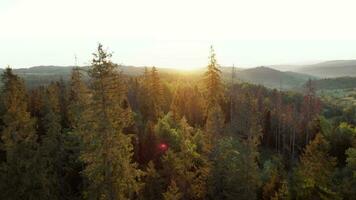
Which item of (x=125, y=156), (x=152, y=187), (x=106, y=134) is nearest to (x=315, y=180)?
(x=152, y=187)

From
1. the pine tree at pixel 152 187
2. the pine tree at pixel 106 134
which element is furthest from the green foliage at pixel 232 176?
the pine tree at pixel 106 134

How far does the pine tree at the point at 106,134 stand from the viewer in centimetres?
2478

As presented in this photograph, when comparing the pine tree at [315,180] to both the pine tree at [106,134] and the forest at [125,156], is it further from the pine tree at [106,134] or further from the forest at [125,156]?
the pine tree at [106,134]

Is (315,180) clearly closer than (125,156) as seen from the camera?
No

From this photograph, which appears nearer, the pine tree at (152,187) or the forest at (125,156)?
the forest at (125,156)

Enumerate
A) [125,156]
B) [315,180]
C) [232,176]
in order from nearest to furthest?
[125,156] → [232,176] → [315,180]

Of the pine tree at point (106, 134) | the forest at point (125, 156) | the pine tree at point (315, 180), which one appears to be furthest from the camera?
the pine tree at point (315, 180)

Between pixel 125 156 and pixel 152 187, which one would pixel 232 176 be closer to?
pixel 152 187

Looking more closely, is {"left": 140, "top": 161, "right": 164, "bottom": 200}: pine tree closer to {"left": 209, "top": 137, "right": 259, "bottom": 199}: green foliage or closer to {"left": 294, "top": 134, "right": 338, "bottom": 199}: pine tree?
{"left": 209, "top": 137, "right": 259, "bottom": 199}: green foliage

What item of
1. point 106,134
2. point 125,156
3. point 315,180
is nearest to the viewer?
point 106,134

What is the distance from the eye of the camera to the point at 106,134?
25.3 meters

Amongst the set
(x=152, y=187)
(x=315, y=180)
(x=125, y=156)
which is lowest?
(x=315, y=180)

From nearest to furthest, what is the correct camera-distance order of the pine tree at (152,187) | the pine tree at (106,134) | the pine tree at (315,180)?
the pine tree at (106,134), the pine tree at (152,187), the pine tree at (315,180)

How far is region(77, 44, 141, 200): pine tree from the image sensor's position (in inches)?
976
